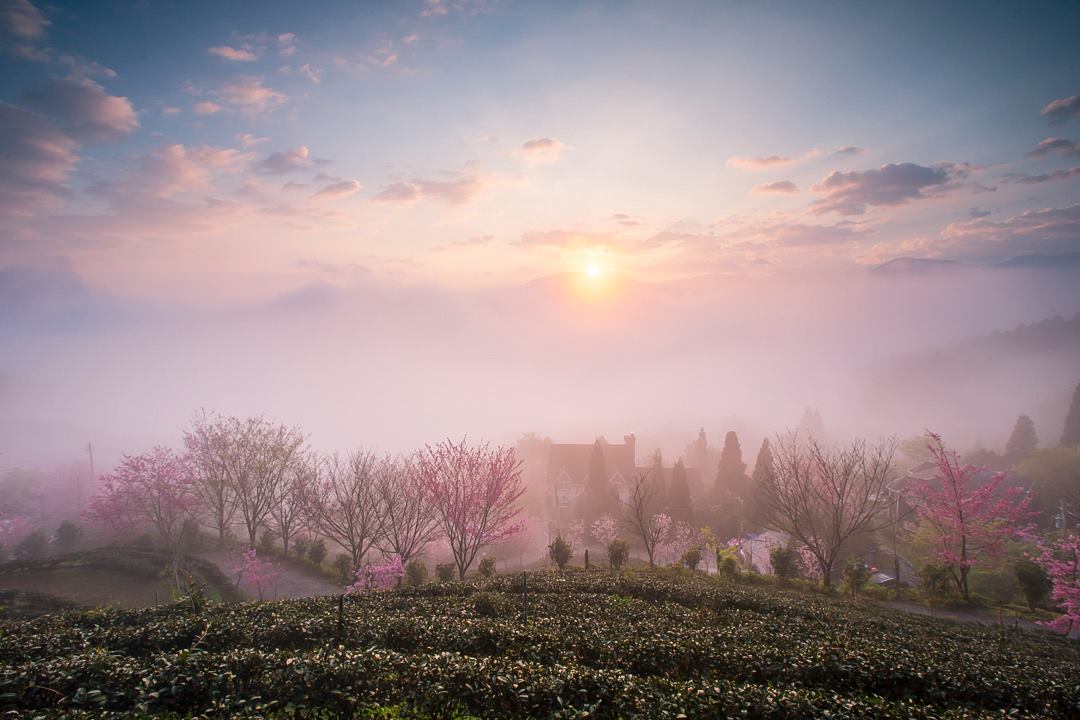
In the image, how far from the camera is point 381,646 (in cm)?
952

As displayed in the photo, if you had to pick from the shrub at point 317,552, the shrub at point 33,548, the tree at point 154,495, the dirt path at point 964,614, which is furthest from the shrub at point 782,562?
the shrub at point 33,548

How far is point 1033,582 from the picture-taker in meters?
22.4

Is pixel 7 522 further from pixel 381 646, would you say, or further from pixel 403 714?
pixel 403 714

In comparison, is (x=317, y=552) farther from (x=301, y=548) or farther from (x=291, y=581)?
(x=301, y=548)

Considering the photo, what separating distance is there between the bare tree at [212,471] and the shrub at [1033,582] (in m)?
46.7

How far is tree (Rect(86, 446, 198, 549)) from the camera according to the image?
3331cm

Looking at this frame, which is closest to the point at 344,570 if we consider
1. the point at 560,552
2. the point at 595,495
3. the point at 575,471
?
the point at 560,552

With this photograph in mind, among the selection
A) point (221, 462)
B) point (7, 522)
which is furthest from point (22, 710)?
point (7, 522)

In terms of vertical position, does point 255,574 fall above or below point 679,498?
below

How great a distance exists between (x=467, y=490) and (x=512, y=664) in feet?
58.2

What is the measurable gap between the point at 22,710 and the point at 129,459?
3671cm

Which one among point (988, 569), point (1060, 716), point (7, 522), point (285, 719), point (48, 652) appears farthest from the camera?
point (7, 522)

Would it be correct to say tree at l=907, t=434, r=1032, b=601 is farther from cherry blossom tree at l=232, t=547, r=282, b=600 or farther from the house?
cherry blossom tree at l=232, t=547, r=282, b=600

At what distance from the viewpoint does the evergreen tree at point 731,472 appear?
51656 mm
